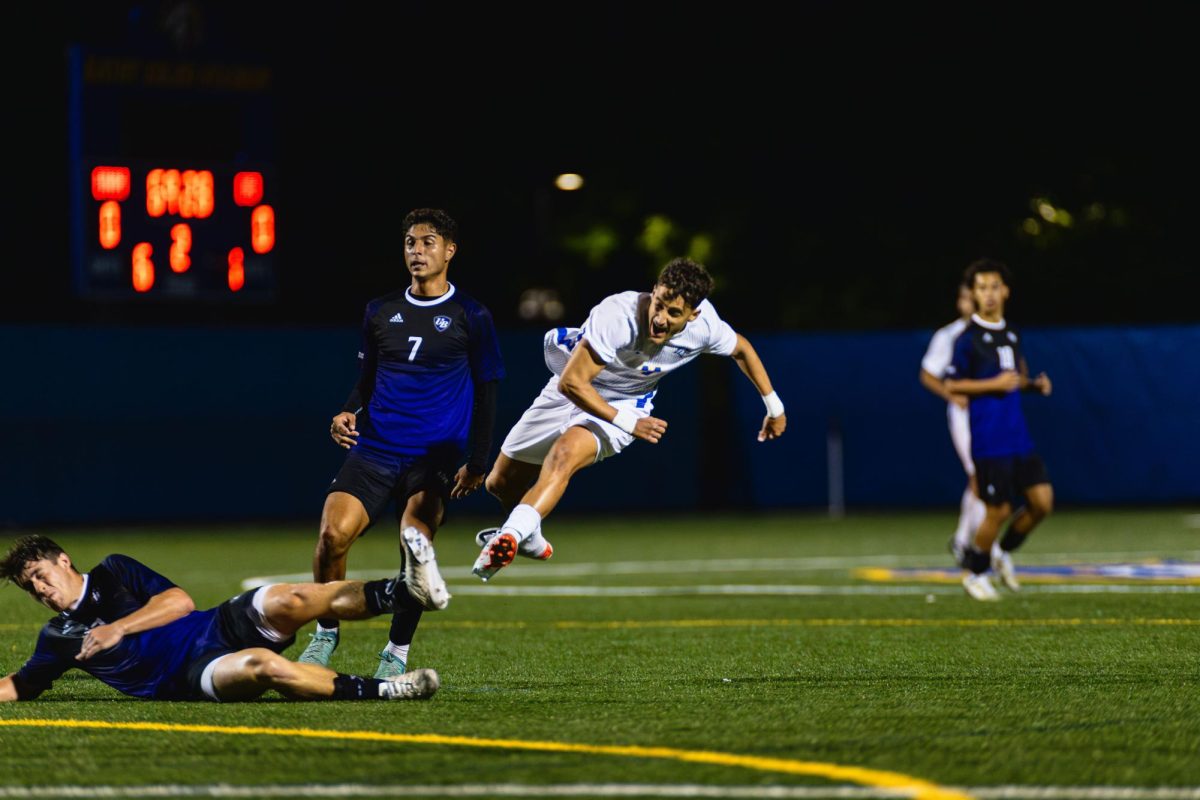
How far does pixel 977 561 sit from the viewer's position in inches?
534

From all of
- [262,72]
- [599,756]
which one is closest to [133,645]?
[599,756]

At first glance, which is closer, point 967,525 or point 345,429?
point 345,429

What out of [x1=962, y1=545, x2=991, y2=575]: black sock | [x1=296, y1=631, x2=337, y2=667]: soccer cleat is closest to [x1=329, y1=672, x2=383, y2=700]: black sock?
[x1=296, y1=631, x2=337, y2=667]: soccer cleat

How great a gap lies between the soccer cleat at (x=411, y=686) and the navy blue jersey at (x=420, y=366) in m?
1.61

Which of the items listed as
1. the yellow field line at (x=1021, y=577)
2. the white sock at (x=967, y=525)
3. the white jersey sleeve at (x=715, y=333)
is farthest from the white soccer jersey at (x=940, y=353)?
the white jersey sleeve at (x=715, y=333)

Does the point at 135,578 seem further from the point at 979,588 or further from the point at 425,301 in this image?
the point at 979,588

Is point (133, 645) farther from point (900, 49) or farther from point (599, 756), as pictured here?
point (900, 49)

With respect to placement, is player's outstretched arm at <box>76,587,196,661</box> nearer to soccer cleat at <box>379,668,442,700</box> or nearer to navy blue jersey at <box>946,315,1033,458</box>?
soccer cleat at <box>379,668,442,700</box>

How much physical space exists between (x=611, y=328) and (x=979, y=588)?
4770 millimetres

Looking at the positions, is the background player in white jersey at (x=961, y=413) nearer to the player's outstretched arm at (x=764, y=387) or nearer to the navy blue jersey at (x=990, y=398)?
the navy blue jersey at (x=990, y=398)

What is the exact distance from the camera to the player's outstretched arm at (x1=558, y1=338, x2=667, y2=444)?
31.6 ft

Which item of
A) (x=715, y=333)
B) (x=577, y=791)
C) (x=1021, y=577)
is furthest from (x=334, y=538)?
(x=1021, y=577)

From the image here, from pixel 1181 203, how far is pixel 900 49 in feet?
16.9

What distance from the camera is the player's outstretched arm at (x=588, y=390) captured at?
9625mm
